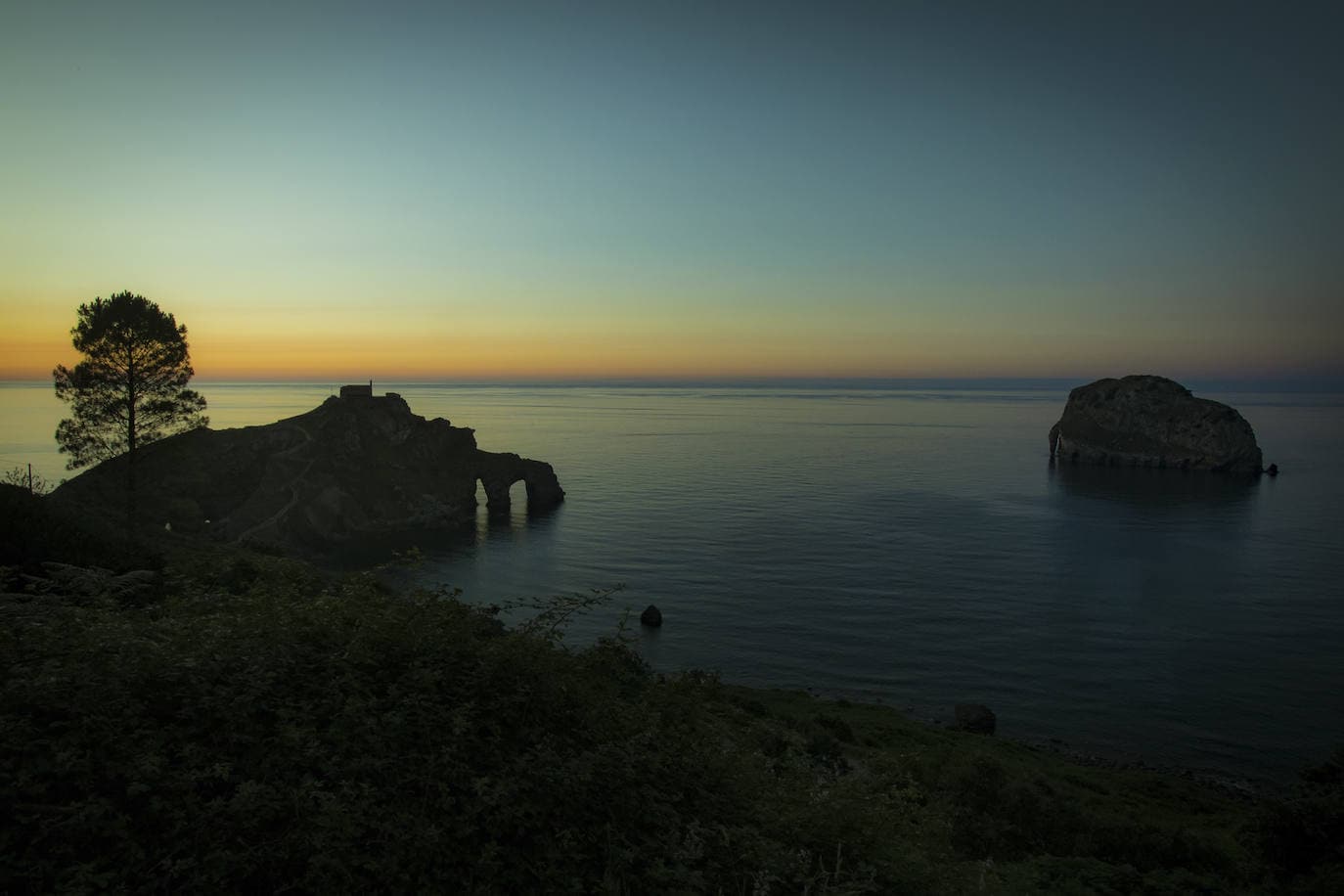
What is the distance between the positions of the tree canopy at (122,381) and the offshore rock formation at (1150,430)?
174 metres

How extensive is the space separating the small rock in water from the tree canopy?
53.9 m

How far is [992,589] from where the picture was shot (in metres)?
62.5

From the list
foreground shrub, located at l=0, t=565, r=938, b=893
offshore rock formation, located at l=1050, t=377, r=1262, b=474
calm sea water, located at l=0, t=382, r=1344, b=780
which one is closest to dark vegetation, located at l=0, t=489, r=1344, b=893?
foreground shrub, located at l=0, t=565, r=938, b=893

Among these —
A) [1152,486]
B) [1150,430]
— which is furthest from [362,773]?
[1150,430]

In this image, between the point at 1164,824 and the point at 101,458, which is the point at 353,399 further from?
the point at 1164,824

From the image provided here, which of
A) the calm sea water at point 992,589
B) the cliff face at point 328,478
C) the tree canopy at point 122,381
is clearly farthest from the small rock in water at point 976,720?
the cliff face at point 328,478

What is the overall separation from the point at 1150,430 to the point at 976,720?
157m

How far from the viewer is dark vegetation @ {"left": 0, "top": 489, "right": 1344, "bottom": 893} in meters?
7.65

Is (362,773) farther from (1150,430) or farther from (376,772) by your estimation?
(1150,430)

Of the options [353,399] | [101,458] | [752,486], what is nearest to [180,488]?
[353,399]

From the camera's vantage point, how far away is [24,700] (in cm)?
823

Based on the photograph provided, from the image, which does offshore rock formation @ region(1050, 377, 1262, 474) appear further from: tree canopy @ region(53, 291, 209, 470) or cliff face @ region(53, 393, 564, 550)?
tree canopy @ region(53, 291, 209, 470)

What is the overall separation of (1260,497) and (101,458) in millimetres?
152991

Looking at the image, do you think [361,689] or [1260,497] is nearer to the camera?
[361,689]
